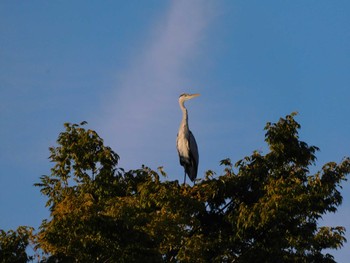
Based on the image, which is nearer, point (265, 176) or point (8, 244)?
point (8, 244)

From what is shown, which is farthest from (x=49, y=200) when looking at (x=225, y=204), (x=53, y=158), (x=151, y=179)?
(x=225, y=204)

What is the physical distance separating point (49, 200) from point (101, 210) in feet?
15.0

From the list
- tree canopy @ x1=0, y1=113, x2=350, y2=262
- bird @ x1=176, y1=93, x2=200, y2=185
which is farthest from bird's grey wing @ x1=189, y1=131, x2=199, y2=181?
tree canopy @ x1=0, y1=113, x2=350, y2=262

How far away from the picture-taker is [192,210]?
68.8 feet

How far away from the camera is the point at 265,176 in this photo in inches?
890

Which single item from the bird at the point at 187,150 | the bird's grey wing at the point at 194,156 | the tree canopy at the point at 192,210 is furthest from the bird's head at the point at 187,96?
the tree canopy at the point at 192,210

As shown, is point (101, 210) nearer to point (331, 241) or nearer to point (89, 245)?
point (89, 245)

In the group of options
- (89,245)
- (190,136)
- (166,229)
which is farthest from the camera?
(190,136)

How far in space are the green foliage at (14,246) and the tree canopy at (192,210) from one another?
6 cm

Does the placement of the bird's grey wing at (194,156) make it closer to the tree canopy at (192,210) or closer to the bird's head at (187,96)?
the bird's head at (187,96)

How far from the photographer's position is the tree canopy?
57.1ft

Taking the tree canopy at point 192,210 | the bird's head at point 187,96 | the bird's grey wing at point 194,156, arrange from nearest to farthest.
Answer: the tree canopy at point 192,210
the bird's grey wing at point 194,156
the bird's head at point 187,96

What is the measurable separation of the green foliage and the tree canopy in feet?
0.20

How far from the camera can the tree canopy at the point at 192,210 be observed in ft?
57.1
